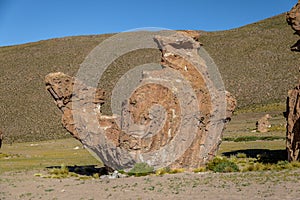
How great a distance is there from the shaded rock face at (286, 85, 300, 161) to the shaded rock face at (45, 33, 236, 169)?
2.86m

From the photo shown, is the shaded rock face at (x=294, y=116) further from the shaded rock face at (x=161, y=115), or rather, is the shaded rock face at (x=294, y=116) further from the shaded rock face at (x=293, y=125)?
the shaded rock face at (x=161, y=115)

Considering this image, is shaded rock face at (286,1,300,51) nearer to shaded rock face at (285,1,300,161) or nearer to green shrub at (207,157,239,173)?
shaded rock face at (285,1,300,161)

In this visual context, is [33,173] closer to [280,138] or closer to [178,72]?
[178,72]

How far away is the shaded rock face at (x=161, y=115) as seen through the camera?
2094cm

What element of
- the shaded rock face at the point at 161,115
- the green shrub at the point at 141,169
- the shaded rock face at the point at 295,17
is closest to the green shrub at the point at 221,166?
the shaded rock face at the point at 161,115

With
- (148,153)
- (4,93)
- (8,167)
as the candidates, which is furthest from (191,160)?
(4,93)

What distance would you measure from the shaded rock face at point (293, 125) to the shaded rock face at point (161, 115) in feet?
9.40

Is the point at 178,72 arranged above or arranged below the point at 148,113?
above

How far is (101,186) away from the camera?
59.1 ft

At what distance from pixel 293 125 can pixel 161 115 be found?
6.55 metres

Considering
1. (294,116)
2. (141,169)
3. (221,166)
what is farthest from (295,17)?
(141,169)

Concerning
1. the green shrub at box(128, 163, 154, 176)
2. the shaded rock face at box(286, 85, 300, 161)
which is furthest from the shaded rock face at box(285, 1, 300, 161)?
the green shrub at box(128, 163, 154, 176)

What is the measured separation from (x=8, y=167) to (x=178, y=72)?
40.5 feet

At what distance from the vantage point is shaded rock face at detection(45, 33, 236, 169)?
20.9 m
